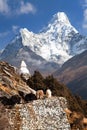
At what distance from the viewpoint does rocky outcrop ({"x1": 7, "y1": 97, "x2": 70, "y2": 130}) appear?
976 inches

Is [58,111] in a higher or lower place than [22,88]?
lower

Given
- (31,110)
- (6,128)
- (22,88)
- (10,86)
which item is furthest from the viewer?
(22,88)

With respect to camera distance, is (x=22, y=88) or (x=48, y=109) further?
(x=22, y=88)

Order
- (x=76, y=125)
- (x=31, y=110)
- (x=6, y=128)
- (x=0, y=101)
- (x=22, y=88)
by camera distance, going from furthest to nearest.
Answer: (x=22, y=88)
(x=76, y=125)
(x=0, y=101)
(x=31, y=110)
(x=6, y=128)

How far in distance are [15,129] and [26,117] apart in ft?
3.98

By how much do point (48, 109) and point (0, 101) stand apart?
3424 mm

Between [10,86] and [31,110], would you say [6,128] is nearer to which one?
[31,110]

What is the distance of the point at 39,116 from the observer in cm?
2589

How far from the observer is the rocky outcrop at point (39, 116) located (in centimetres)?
2478

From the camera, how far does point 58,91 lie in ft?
195

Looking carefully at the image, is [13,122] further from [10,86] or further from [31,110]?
[10,86]

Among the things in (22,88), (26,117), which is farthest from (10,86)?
(26,117)

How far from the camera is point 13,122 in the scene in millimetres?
24625

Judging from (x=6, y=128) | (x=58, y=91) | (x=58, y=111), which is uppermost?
(x=58, y=91)
